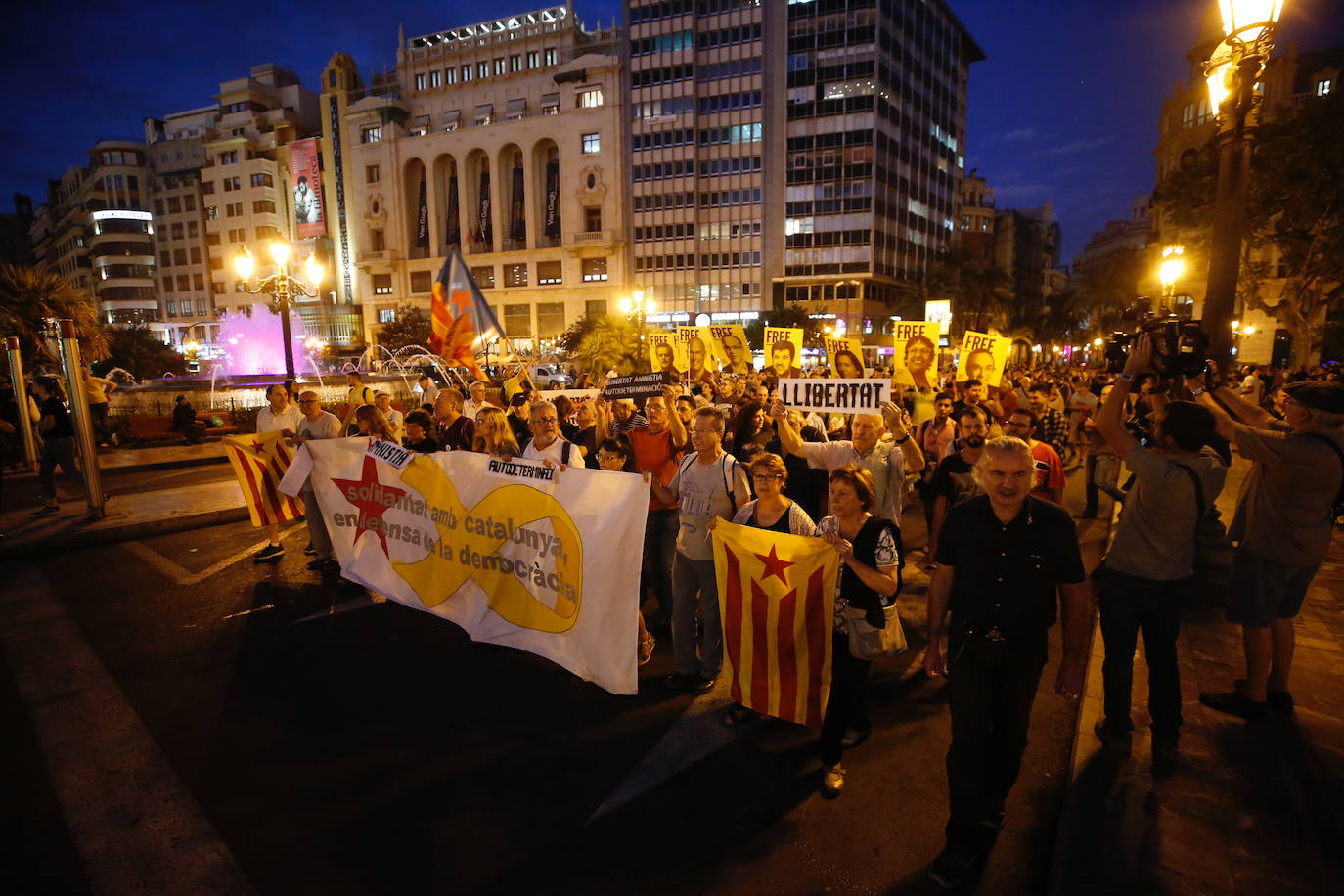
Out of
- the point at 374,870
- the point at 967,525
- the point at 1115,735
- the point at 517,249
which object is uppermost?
the point at 517,249

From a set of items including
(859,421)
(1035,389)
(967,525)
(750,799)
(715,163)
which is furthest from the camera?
(715,163)

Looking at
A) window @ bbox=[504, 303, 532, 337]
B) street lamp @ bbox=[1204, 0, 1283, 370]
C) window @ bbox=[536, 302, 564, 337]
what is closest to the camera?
A: street lamp @ bbox=[1204, 0, 1283, 370]

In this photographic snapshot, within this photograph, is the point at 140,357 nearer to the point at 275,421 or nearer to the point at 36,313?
the point at 36,313

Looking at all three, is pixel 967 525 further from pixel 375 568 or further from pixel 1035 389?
pixel 1035 389

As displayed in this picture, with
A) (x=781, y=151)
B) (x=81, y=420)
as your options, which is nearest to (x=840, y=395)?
(x=81, y=420)

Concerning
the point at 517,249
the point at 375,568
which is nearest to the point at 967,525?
the point at 375,568

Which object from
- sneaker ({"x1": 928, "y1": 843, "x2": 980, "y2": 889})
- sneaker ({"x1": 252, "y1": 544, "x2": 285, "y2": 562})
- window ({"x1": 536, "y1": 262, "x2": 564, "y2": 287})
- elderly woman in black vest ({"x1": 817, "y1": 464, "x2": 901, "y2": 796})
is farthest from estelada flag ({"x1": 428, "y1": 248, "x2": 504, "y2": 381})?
window ({"x1": 536, "y1": 262, "x2": 564, "y2": 287})

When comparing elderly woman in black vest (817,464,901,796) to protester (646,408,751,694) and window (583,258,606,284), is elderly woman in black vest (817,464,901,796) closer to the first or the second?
protester (646,408,751,694)

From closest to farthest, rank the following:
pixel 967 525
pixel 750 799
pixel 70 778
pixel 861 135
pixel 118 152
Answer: pixel 967 525
pixel 750 799
pixel 70 778
pixel 861 135
pixel 118 152

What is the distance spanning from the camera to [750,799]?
3.57 metres

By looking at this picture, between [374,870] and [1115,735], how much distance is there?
402cm

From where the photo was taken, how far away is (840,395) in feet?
23.2

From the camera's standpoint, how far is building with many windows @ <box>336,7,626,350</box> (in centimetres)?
6806

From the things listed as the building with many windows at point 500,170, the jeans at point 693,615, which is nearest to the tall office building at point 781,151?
the building with many windows at point 500,170
